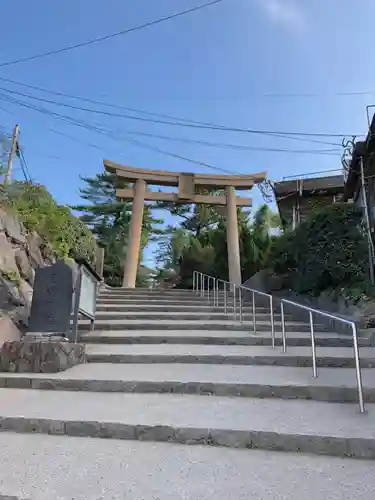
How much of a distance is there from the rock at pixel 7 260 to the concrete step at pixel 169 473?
3382 mm

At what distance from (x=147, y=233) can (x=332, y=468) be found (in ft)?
59.5

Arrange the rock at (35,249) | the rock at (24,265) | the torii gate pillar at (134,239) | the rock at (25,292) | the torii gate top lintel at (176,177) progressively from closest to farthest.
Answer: the rock at (25,292) < the rock at (24,265) < the rock at (35,249) < the torii gate pillar at (134,239) < the torii gate top lintel at (176,177)

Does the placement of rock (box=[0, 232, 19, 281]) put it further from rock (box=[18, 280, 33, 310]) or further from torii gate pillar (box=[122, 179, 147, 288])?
torii gate pillar (box=[122, 179, 147, 288])

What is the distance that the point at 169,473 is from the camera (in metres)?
2.07

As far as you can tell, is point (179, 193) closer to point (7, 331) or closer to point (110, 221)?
point (110, 221)

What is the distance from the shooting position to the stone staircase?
196cm

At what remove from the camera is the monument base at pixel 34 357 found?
4074 mm

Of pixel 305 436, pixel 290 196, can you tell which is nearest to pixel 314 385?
pixel 305 436

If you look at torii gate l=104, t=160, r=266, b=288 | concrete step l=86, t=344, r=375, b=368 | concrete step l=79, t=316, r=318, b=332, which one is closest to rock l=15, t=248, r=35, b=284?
concrete step l=79, t=316, r=318, b=332

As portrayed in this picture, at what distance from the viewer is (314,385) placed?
3158mm

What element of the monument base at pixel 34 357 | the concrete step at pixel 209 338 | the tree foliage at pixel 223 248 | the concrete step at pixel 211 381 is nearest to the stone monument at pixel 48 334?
the monument base at pixel 34 357

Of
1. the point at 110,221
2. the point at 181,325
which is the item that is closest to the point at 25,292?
the point at 181,325

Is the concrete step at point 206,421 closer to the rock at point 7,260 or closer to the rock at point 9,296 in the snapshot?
the rock at point 9,296

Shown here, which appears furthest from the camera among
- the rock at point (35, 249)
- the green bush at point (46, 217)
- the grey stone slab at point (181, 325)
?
the green bush at point (46, 217)
